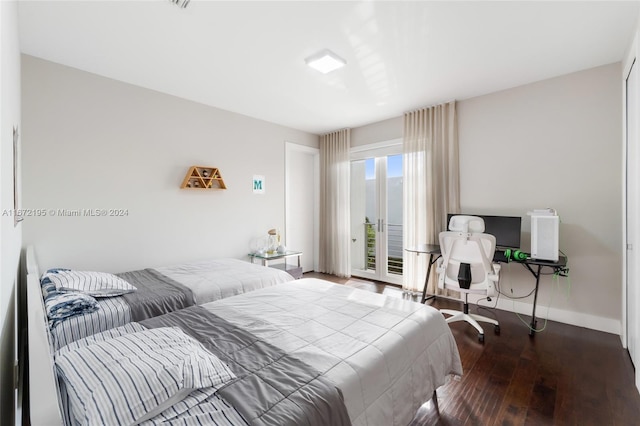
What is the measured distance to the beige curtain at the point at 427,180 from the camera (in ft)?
12.2

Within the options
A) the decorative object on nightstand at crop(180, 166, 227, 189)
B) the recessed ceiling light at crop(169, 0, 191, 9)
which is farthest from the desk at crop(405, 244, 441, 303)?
the recessed ceiling light at crop(169, 0, 191, 9)

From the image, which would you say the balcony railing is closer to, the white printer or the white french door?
the white french door

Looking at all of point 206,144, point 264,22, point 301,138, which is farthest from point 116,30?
point 301,138

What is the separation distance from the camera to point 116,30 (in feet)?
7.06

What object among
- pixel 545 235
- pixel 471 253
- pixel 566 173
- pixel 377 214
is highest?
pixel 566 173

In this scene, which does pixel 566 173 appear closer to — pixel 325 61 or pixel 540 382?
pixel 540 382

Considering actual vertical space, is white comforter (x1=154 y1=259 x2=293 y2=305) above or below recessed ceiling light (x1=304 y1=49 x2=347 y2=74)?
below

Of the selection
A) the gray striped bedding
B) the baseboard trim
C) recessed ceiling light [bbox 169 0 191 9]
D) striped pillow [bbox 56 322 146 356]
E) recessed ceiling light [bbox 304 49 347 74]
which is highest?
recessed ceiling light [bbox 169 0 191 9]

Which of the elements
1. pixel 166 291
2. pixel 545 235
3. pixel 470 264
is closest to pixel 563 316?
pixel 545 235

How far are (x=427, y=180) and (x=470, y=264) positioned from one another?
1.51 metres

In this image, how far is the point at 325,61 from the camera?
2561mm

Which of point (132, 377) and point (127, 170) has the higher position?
point (127, 170)

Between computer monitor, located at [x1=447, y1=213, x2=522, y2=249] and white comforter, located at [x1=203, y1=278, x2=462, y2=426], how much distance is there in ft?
6.37

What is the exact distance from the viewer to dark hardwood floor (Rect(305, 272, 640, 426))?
172cm
